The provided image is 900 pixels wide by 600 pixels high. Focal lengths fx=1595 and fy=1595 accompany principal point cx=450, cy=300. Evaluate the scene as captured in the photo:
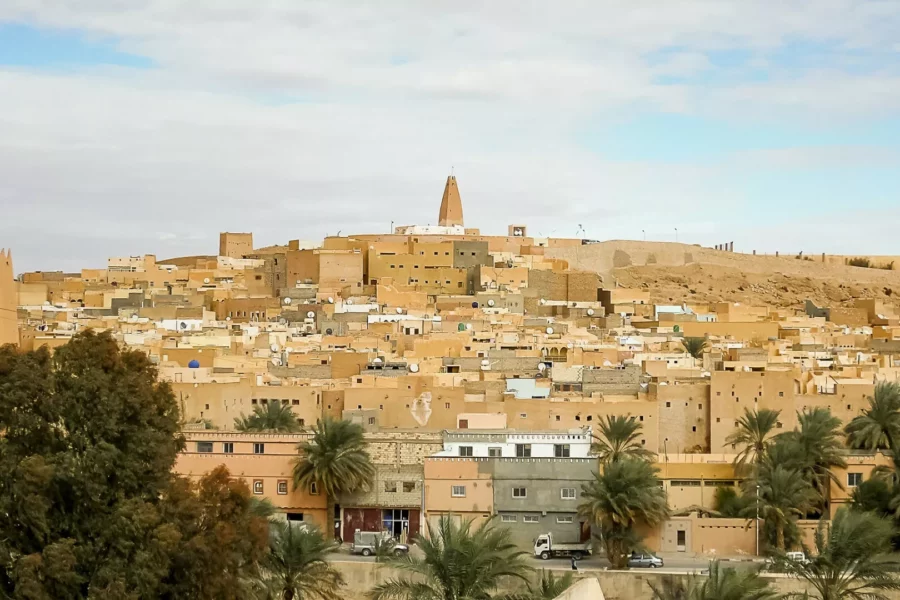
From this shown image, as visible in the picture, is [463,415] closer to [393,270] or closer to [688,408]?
[688,408]

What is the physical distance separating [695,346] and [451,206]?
41.7 m

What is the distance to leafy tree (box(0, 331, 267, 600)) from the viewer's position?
1588 cm

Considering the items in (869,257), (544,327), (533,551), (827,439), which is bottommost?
(533,551)

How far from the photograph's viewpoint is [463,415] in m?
29.6

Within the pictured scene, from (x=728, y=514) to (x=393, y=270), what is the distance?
1378 inches

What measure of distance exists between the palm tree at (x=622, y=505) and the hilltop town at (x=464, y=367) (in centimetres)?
100

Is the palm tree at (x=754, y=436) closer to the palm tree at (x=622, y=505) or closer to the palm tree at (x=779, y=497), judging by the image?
the palm tree at (x=779, y=497)

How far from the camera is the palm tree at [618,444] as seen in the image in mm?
26984

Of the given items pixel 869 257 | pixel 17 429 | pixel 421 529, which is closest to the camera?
pixel 17 429

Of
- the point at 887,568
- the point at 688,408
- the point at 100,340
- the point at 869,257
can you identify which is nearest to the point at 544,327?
the point at 688,408

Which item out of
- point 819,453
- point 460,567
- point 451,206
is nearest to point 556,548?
point 819,453

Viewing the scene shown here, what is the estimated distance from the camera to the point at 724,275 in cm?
7681

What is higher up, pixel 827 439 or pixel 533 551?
pixel 827 439

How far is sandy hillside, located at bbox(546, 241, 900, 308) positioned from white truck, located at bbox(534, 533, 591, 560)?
41.7m
